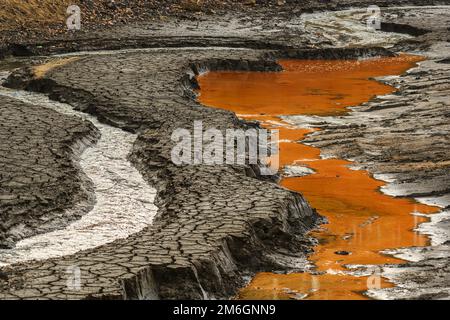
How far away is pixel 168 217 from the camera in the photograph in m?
9.18

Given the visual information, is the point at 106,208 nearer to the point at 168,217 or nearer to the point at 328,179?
the point at 168,217

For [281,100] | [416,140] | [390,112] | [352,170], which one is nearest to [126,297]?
[352,170]

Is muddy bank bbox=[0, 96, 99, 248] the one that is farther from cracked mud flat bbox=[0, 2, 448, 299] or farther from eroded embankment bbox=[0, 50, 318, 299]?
eroded embankment bbox=[0, 50, 318, 299]

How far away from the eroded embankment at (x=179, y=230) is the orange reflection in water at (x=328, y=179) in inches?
11.5

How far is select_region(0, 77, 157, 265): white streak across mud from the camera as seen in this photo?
338 inches

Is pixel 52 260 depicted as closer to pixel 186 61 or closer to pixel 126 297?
pixel 126 297

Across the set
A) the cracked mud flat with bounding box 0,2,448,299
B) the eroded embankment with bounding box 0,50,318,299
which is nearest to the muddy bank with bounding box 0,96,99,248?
the cracked mud flat with bounding box 0,2,448,299

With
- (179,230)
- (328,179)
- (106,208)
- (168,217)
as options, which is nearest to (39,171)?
(106,208)

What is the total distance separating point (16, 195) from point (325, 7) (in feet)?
65.2

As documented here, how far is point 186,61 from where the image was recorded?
61.1ft

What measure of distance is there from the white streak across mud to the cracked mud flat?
0.58ft
